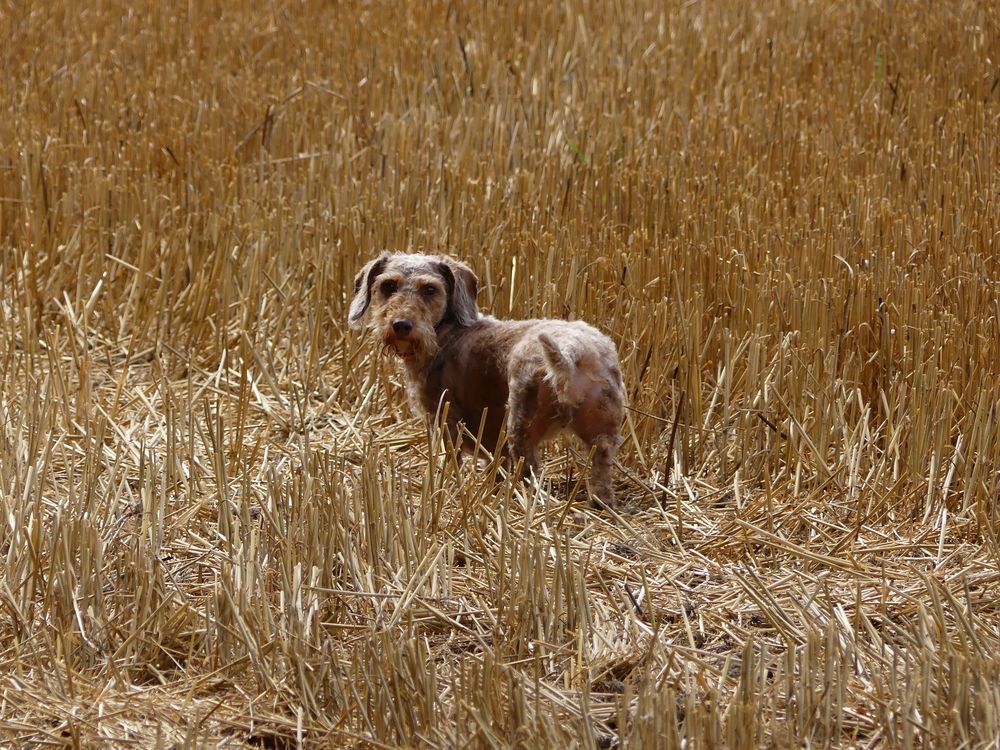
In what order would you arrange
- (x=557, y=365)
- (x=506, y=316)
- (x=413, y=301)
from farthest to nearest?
(x=506, y=316)
(x=413, y=301)
(x=557, y=365)

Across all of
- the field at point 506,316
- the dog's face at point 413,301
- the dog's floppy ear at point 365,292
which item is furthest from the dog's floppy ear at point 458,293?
the field at point 506,316

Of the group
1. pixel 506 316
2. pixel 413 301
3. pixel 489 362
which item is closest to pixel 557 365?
pixel 489 362

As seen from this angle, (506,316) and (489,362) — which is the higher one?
(489,362)

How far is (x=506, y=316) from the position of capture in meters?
4.96

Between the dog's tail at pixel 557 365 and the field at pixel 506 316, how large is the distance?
0.33 metres

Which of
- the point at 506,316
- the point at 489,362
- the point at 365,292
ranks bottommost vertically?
the point at 506,316

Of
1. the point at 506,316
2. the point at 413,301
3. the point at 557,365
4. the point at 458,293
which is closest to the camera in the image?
the point at 557,365

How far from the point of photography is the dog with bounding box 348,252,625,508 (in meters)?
3.71

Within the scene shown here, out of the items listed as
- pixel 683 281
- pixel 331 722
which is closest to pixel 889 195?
pixel 683 281

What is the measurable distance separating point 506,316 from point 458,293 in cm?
82

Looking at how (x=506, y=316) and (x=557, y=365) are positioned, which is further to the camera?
(x=506, y=316)

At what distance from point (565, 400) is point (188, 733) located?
4.85 ft

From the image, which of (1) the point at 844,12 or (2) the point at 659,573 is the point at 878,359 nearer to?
(2) the point at 659,573

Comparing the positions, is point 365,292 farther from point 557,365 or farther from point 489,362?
point 557,365
